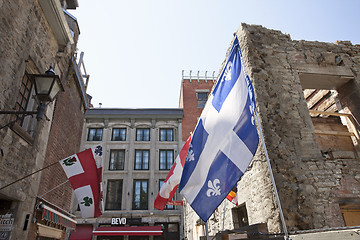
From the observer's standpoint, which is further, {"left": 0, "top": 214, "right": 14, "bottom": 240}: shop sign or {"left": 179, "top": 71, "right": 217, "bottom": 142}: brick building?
{"left": 179, "top": 71, "right": 217, "bottom": 142}: brick building

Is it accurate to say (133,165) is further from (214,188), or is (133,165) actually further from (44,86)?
(214,188)

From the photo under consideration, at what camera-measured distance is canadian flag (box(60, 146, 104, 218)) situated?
19.1 ft

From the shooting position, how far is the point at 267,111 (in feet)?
17.4

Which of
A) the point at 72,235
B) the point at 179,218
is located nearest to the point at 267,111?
the point at 179,218

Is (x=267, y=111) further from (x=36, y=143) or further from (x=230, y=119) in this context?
(x=36, y=143)

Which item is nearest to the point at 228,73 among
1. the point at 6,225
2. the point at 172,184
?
the point at 172,184

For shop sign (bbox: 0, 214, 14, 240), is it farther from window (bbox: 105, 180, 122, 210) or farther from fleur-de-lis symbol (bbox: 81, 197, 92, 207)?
window (bbox: 105, 180, 122, 210)

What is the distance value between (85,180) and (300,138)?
5174 millimetres

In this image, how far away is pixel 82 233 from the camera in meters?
18.8

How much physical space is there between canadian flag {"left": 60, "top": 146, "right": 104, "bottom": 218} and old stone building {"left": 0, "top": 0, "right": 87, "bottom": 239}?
32.2 inches

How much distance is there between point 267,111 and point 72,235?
756 inches

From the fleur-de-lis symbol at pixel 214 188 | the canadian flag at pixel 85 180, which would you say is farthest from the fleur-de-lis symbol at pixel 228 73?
the canadian flag at pixel 85 180

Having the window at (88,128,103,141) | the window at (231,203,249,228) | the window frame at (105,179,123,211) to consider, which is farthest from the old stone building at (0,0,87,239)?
the window at (88,128,103,141)

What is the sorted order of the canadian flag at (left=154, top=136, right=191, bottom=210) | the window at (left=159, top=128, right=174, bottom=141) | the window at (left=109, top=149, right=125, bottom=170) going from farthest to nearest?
the window at (left=159, top=128, right=174, bottom=141), the window at (left=109, top=149, right=125, bottom=170), the canadian flag at (left=154, top=136, right=191, bottom=210)
